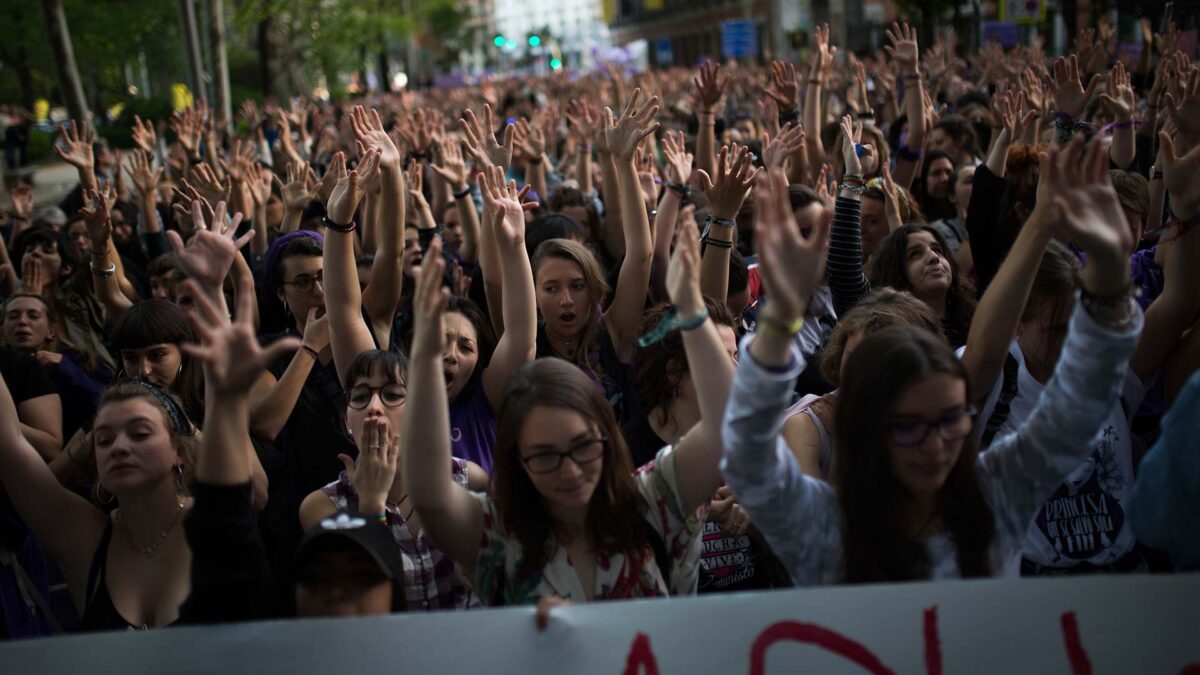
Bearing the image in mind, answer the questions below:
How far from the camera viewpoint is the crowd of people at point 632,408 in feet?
7.47

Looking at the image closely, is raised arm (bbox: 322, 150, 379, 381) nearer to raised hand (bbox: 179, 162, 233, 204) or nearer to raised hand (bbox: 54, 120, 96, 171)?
raised hand (bbox: 179, 162, 233, 204)

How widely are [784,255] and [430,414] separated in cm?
→ 81

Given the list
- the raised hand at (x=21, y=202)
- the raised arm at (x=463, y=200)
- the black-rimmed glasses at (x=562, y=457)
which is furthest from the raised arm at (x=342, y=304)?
the raised hand at (x=21, y=202)

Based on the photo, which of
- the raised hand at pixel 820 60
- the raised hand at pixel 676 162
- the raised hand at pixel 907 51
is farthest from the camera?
the raised hand at pixel 907 51

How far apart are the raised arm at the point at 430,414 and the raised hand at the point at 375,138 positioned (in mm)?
1971

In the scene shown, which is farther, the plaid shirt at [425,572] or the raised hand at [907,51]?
the raised hand at [907,51]

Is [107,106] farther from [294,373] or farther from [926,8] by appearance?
[294,373]

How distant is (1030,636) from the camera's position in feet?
7.35

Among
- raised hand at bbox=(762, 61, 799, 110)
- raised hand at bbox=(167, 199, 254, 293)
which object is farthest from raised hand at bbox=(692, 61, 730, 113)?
raised hand at bbox=(167, 199, 254, 293)

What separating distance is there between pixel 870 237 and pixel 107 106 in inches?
1476

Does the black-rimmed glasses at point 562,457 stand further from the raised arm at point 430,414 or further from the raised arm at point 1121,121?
the raised arm at point 1121,121

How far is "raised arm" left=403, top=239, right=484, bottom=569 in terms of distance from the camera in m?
2.35

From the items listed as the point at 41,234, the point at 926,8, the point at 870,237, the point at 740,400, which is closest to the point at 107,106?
the point at 926,8

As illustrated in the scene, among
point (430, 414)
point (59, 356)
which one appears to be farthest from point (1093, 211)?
point (59, 356)
